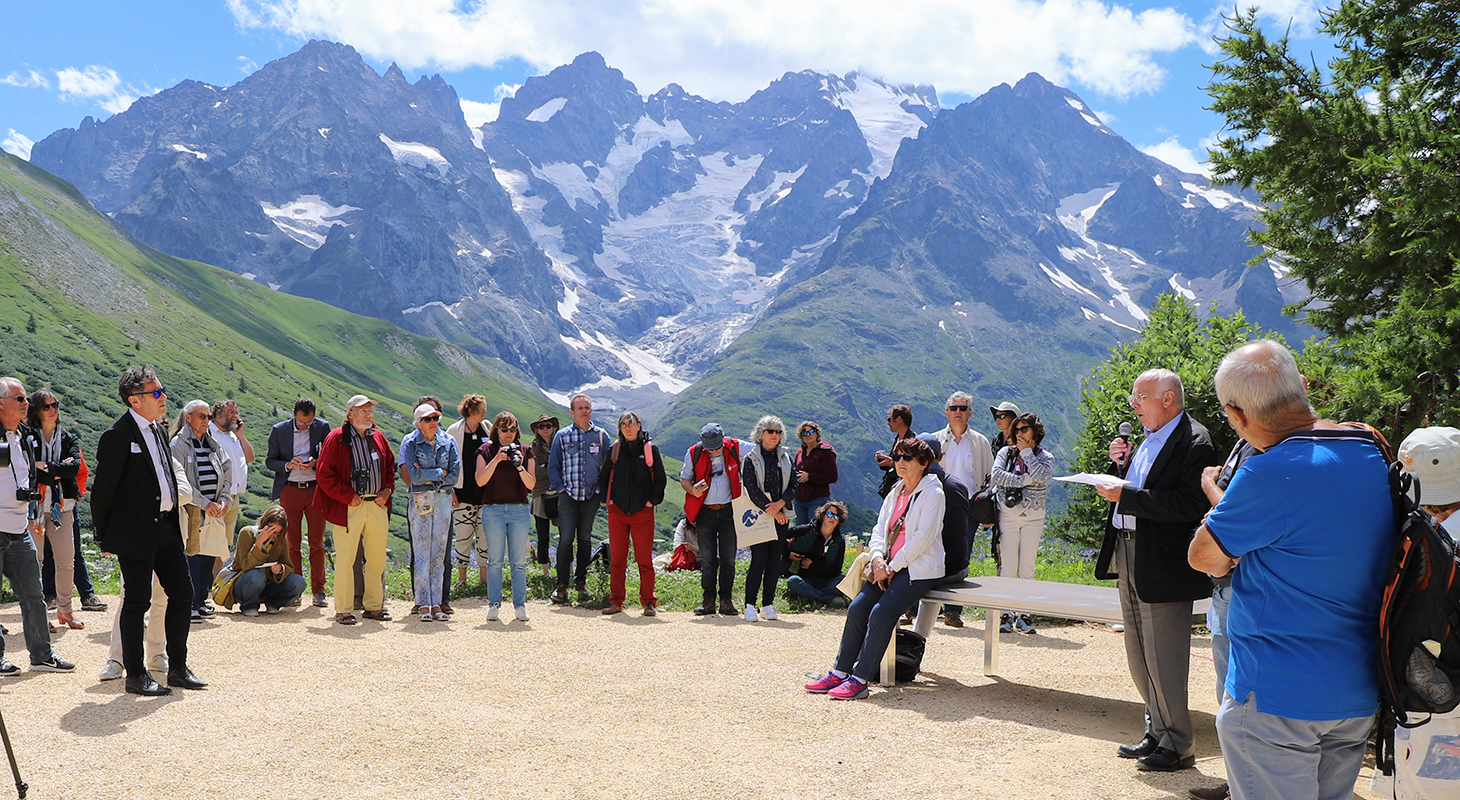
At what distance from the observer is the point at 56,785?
5023 mm

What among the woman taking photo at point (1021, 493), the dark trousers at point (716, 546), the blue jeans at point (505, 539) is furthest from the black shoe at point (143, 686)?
the woman taking photo at point (1021, 493)

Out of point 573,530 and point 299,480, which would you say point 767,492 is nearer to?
point 573,530

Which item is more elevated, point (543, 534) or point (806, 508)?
point (806, 508)

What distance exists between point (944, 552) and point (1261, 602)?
4283 mm

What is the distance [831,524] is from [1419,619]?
8.92 metres

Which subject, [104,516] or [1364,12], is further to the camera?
[1364,12]

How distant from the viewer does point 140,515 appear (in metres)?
6.64

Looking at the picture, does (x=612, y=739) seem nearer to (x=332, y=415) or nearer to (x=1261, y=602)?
(x=1261, y=602)

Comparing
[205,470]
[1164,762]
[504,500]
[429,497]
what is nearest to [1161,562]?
[1164,762]

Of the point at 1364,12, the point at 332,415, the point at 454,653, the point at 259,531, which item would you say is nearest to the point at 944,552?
the point at 454,653

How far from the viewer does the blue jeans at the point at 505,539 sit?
1057 centimetres

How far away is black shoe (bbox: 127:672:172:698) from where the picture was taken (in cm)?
676

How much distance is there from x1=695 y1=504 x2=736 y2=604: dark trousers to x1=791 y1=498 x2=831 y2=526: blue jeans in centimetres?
140

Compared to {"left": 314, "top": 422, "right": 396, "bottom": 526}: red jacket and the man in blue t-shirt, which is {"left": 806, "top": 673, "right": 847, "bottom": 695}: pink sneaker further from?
{"left": 314, "top": 422, "right": 396, "bottom": 526}: red jacket
